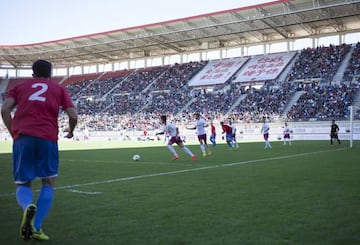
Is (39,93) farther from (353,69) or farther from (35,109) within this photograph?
(353,69)

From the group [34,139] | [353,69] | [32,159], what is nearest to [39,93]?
[34,139]

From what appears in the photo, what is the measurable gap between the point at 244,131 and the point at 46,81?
33512mm

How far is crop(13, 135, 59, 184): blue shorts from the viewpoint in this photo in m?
4.61

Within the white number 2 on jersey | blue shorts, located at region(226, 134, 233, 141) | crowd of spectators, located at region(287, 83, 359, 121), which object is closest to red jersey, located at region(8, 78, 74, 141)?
the white number 2 on jersey

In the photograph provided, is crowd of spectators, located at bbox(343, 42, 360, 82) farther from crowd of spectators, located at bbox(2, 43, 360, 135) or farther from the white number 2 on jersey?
the white number 2 on jersey

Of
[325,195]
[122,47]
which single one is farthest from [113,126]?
[325,195]

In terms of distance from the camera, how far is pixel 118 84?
61.9 meters

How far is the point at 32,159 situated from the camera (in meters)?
4.66

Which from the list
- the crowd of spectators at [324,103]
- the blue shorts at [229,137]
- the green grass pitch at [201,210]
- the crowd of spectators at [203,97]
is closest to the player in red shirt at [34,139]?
the green grass pitch at [201,210]

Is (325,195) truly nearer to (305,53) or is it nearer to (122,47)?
(305,53)

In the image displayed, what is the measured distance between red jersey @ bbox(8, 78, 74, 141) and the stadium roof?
38560 millimetres

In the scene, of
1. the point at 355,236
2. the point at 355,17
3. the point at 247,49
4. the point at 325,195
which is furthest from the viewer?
the point at 247,49

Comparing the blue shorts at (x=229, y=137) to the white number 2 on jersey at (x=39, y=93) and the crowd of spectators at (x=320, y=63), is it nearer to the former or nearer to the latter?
the white number 2 on jersey at (x=39, y=93)

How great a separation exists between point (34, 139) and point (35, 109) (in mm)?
357
